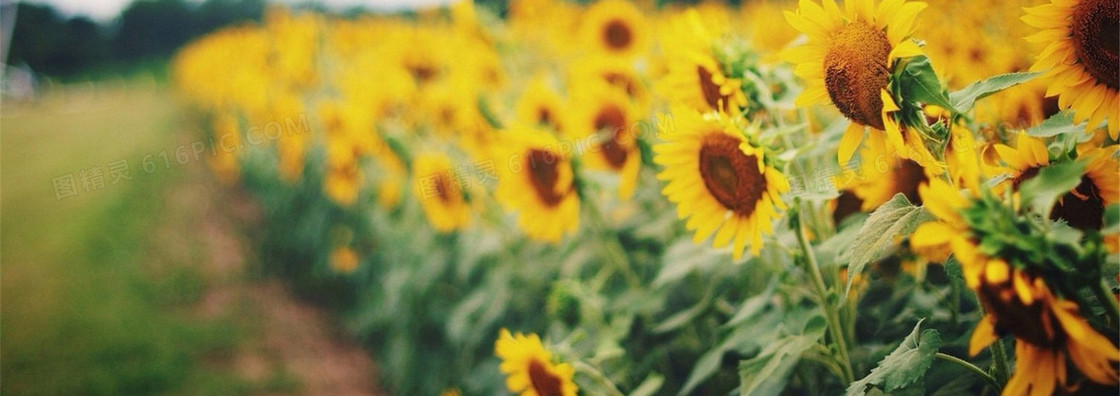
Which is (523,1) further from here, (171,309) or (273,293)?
(171,309)

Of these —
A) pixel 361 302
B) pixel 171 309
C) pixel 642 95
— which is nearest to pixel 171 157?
pixel 171 309

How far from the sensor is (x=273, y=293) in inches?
211

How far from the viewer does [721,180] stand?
1.34 meters

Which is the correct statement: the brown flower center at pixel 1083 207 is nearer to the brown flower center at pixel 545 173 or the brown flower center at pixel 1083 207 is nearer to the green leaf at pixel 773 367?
the green leaf at pixel 773 367

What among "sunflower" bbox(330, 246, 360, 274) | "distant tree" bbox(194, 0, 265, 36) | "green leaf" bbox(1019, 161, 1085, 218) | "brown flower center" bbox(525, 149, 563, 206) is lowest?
"sunflower" bbox(330, 246, 360, 274)

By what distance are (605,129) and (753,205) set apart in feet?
3.24

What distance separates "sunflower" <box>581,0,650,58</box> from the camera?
337cm

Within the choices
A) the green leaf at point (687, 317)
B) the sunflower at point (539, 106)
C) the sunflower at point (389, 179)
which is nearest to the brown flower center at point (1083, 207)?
the green leaf at point (687, 317)

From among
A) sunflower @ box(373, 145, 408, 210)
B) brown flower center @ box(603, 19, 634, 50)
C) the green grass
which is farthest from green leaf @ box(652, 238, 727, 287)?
the green grass

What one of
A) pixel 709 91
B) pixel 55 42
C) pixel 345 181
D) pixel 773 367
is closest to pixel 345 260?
pixel 345 181

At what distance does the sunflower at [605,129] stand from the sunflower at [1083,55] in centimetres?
111

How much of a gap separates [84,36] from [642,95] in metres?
36.2

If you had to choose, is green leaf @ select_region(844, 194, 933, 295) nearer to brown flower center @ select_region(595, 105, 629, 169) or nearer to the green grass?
brown flower center @ select_region(595, 105, 629, 169)

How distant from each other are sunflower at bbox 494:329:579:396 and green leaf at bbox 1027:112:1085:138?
92 cm
